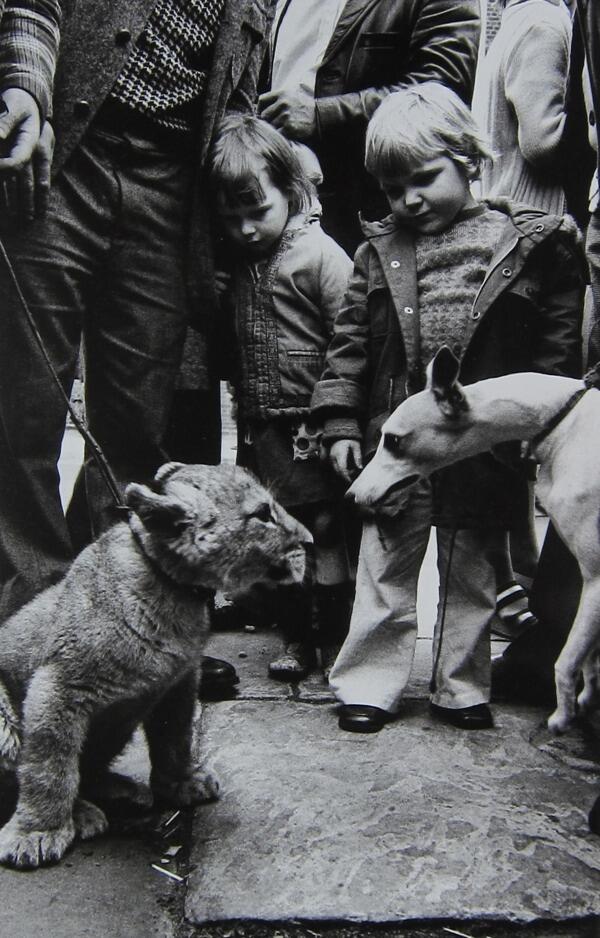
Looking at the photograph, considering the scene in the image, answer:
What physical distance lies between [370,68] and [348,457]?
1.24 metres

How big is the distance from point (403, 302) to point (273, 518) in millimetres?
813

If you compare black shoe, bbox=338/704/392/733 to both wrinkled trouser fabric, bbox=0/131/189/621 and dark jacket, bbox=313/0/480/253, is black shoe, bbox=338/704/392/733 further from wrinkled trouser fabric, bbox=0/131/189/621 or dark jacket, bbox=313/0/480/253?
dark jacket, bbox=313/0/480/253

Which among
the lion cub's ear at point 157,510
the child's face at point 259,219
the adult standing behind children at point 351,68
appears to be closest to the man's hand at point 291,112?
the adult standing behind children at point 351,68

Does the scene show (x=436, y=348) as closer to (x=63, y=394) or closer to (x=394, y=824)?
(x=63, y=394)

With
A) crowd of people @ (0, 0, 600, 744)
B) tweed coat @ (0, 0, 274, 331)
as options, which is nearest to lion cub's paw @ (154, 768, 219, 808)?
crowd of people @ (0, 0, 600, 744)

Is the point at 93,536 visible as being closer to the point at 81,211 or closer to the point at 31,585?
the point at 31,585

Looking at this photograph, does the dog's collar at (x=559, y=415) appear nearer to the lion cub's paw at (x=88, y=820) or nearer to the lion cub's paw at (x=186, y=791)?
the lion cub's paw at (x=186, y=791)

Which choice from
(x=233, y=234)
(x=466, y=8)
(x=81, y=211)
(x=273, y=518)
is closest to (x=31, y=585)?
(x=273, y=518)

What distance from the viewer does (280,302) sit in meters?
2.80

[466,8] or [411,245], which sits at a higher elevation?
[466,8]

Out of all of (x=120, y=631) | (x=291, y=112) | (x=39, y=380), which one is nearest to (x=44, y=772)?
(x=120, y=631)

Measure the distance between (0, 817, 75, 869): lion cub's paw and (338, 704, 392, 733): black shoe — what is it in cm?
95

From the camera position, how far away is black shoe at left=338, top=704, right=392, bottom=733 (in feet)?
8.65

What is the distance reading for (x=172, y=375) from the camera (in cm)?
254
